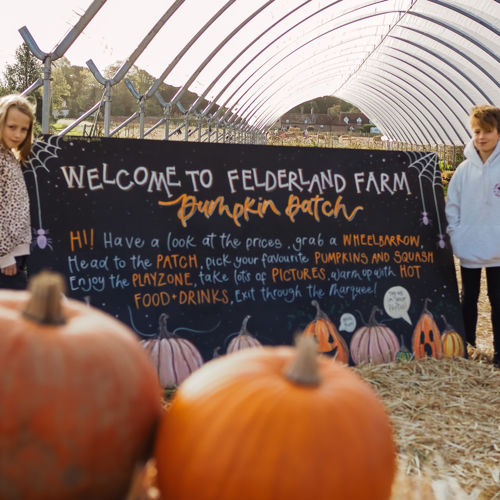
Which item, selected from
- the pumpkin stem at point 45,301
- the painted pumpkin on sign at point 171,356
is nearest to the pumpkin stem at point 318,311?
the painted pumpkin on sign at point 171,356

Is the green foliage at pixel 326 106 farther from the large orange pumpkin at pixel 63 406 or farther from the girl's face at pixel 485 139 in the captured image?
the large orange pumpkin at pixel 63 406

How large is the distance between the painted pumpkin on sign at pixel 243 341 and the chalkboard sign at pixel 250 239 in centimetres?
2

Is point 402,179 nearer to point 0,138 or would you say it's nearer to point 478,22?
point 0,138

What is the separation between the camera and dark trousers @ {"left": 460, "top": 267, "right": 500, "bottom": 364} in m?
3.46

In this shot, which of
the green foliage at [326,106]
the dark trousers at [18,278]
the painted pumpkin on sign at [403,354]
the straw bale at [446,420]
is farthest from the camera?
the green foliage at [326,106]

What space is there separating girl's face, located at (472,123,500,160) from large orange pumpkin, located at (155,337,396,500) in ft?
8.43

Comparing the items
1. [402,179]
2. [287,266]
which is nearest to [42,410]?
[287,266]

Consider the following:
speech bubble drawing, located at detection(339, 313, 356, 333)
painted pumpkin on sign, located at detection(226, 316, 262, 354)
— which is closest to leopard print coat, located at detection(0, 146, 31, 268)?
painted pumpkin on sign, located at detection(226, 316, 262, 354)

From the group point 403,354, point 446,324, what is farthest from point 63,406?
point 446,324

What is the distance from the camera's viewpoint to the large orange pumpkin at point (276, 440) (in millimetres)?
1050

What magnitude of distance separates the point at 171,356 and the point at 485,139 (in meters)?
1.96

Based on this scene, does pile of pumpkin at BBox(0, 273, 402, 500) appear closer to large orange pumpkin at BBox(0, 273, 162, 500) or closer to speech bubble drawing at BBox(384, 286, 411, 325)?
large orange pumpkin at BBox(0, 273, 162, 500)

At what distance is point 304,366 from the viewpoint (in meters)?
1.11

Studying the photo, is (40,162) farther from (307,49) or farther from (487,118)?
(307,49)
